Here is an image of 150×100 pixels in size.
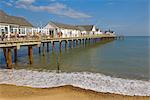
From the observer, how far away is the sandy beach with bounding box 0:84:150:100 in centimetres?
902

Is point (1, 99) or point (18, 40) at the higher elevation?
point (18, 40)

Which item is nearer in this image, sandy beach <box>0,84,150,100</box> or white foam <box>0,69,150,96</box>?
sandy beach <box>0,84,150,100</box>

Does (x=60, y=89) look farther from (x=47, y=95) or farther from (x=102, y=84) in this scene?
(x=102, y=84)

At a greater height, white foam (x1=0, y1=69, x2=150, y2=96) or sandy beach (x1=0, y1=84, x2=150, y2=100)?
sandy beach (x1=0, y1=84, x2=150, y2=100)

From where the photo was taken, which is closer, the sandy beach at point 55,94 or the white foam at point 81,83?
the sandy beach at point 55,94

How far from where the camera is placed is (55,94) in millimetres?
9492

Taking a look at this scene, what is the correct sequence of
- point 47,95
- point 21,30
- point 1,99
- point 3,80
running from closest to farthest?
point 1,99 < point 47,95 < point 3,80 < point 21,30

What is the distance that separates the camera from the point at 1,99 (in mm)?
8648

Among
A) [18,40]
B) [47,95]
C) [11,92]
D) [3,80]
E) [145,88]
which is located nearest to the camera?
[47,95]

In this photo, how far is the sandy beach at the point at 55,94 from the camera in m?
9.02

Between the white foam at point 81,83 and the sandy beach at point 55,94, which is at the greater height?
the sandy beach at point 55,94

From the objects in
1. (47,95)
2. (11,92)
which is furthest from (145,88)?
(11,92)

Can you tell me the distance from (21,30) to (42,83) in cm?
1446

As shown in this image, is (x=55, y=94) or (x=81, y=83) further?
(x=81, y=83)
